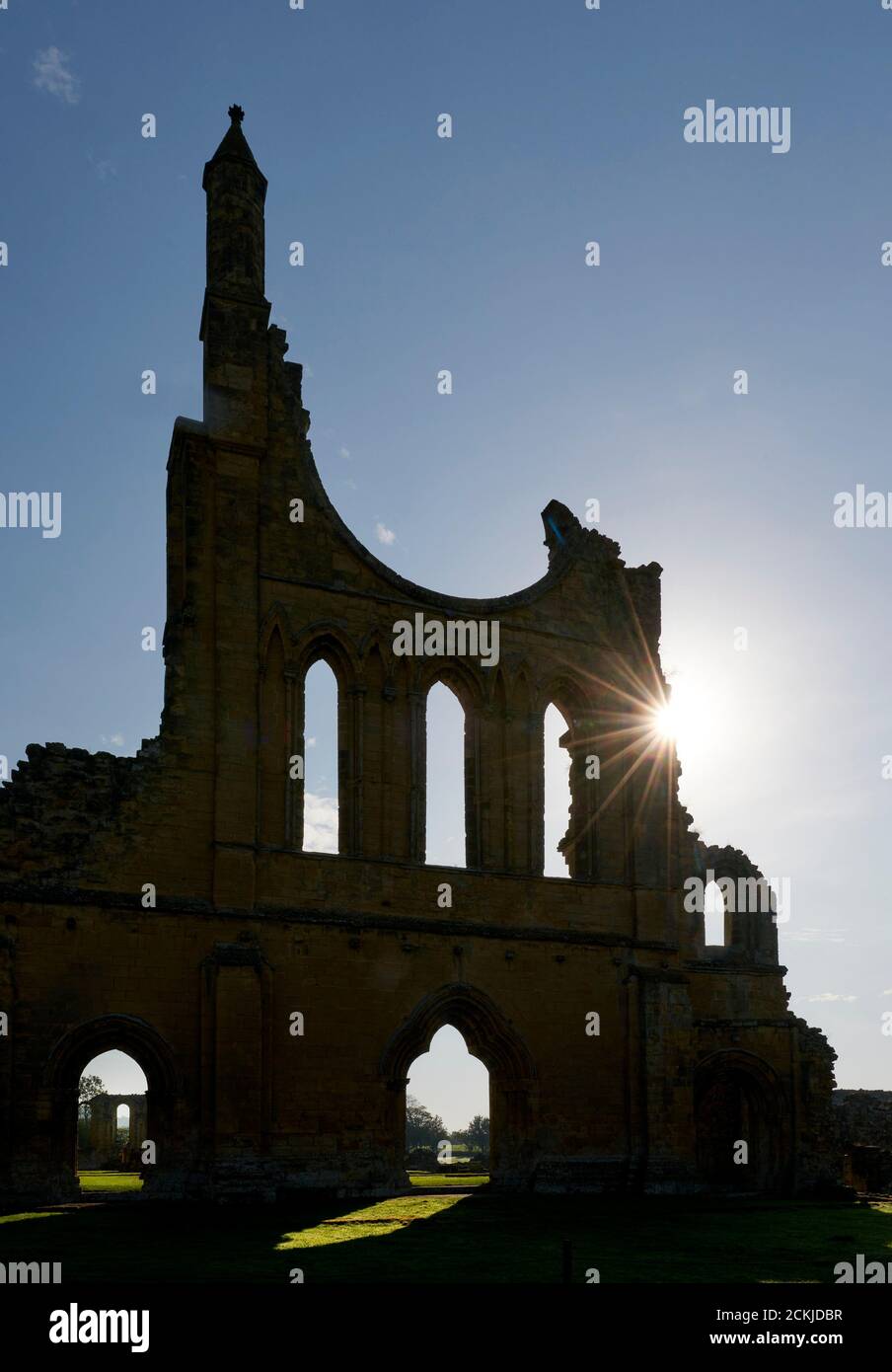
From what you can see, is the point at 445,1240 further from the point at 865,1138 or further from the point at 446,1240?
the point at 865,1138

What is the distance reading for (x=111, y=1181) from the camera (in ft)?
93.5

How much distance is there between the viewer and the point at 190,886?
1995 cm

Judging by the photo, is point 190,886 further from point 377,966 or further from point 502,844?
point 502,844

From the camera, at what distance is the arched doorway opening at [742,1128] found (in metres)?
24.4

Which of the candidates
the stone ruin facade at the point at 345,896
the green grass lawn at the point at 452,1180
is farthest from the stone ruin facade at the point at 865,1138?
the green grass lawn at the point at 452,1180

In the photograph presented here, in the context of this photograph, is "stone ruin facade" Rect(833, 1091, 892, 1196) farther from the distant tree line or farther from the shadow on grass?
the distant tree line

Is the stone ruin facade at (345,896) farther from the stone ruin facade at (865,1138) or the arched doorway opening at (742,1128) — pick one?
the stone ruin facade at (865,1138)

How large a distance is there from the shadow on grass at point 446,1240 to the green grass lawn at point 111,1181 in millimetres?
6949

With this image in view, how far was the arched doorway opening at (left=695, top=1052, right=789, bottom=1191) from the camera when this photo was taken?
2438cm

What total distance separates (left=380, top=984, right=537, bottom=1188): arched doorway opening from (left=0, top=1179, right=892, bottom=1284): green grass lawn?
1.00 meters

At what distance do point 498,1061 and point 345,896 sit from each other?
12.2ft

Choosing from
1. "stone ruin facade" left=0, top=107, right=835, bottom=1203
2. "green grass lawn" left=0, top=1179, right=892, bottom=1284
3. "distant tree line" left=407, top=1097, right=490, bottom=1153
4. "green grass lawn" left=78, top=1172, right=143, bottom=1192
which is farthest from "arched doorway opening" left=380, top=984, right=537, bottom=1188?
"distant tree line" left=407, top=1097, right=490, bottom=1153
